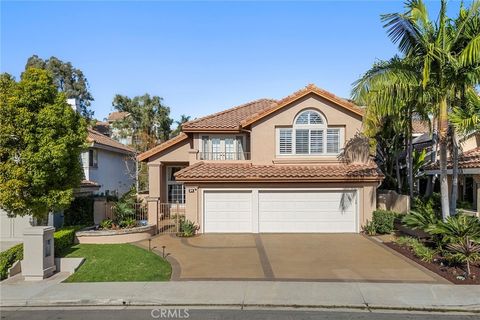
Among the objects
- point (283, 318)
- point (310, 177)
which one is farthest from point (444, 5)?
point (283, 318)

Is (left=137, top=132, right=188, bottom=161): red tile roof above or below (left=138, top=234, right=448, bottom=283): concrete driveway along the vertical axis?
above

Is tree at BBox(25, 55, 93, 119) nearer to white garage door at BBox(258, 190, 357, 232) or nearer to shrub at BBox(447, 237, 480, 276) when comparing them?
white garage door at BBox(258, 190, 357, 232)

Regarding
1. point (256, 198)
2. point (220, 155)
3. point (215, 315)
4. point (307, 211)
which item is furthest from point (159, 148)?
point (215, 315)

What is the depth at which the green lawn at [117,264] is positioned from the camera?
11.4 m

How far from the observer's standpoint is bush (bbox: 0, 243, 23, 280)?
37.9 ft

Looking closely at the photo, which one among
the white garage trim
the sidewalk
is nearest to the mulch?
the sidewalk

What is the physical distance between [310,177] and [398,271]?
22.6 ft

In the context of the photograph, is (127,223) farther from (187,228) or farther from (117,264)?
(117,264)

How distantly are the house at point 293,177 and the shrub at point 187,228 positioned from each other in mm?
505

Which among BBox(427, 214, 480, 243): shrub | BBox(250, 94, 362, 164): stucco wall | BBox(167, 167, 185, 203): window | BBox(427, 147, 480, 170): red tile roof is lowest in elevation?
BBox(427, 214, 480, 243): shrub

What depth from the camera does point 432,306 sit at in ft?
28.7

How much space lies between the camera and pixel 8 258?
1203cm

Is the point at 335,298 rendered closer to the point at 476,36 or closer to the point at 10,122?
the point at 476,36

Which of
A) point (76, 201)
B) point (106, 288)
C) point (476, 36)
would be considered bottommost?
point (106, 288)
